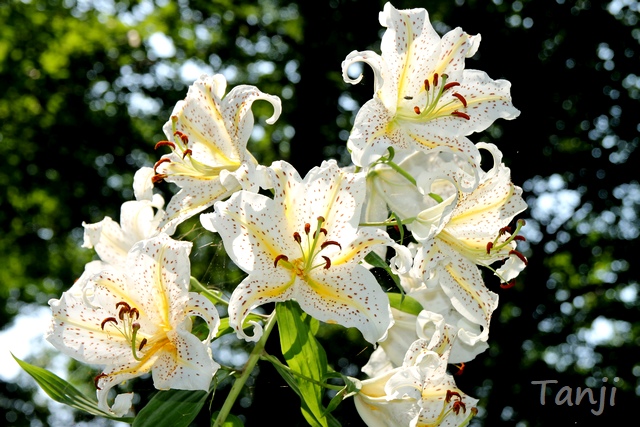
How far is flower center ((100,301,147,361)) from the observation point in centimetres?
161

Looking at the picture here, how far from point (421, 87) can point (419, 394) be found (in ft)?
2.08

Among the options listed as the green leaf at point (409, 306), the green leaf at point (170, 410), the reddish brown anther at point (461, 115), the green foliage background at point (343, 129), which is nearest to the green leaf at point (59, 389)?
the green leaf at point (170, 410)

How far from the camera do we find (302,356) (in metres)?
1.77

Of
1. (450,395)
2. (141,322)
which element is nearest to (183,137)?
(141,322)

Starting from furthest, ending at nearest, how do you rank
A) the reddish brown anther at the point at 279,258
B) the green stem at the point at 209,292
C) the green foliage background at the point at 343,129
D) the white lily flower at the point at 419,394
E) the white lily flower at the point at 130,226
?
the green foliage background at the point at 343,129 < the white lily flower at the point at 130,226 < the green stem at the point at 209,292 < the white lily flower at the point at 419,394 < the reddish brown anther at the point at 279,258

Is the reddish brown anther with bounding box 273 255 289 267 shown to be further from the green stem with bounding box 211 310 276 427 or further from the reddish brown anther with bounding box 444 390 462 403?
the reddish brown anther with bounding box 444 390 462 403

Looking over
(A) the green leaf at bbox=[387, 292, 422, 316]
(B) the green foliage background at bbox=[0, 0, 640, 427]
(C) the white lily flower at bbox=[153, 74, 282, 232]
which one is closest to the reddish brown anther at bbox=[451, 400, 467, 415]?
(A) the green leaf at bbox=[387, 292, 422, 316]

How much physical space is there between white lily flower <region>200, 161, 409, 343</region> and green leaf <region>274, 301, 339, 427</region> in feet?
0.50

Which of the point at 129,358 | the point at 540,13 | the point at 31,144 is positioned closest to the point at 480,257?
the point at 129,358

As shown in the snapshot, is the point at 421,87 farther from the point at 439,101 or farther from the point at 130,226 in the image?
the point at 130,226

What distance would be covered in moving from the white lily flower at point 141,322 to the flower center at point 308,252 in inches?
6.5

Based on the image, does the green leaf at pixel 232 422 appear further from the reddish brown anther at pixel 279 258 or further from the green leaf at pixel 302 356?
the reddish brown anther at pixel 279 258

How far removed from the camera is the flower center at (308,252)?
1574mm

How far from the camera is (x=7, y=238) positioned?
8.98m
